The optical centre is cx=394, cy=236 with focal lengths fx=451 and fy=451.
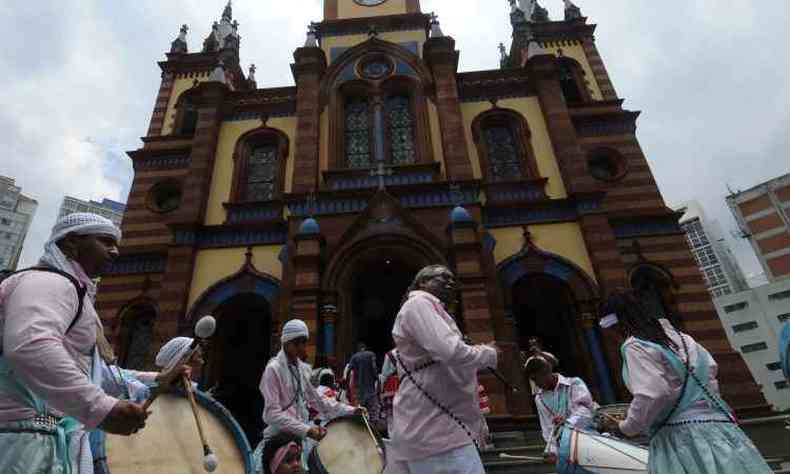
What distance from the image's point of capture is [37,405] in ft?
6.09

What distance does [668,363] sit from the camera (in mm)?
2936

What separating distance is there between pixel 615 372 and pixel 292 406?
9.14 m

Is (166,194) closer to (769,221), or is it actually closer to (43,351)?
(43,351)

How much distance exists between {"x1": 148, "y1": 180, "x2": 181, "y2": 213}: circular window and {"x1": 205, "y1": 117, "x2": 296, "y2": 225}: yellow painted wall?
2.10 metres

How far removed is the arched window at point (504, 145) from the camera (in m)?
14.5

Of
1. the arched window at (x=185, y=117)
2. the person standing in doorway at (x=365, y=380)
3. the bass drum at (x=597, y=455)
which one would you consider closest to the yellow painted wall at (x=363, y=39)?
→ the arched window at (x=185, y=117)

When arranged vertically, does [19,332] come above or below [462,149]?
below

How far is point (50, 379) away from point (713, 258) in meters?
84.6

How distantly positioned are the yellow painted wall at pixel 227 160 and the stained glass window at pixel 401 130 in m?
3.39

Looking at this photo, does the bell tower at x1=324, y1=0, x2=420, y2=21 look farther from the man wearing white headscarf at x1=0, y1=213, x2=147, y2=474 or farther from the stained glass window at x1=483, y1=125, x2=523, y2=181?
the man wearing white headscarf at x1=0, y1=213, x2=147, y2=474

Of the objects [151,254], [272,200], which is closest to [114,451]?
[272,200]

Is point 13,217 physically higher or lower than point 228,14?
higher

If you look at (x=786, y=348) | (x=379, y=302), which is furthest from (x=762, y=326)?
(x=786, y=348)

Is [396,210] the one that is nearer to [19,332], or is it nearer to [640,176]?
[640,176]
